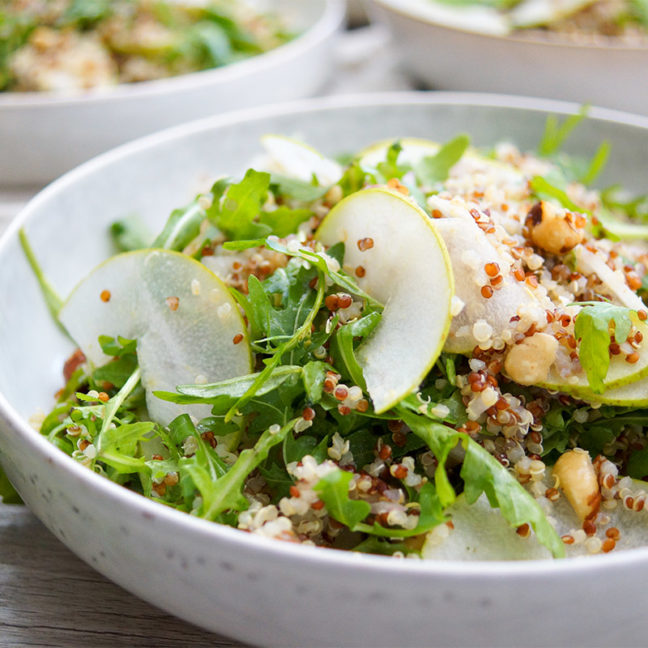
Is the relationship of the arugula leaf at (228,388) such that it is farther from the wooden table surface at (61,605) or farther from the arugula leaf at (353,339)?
the wooden table surface at (61,605)

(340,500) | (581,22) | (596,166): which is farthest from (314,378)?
(581,22)

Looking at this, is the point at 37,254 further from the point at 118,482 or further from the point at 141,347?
the point at 118,482

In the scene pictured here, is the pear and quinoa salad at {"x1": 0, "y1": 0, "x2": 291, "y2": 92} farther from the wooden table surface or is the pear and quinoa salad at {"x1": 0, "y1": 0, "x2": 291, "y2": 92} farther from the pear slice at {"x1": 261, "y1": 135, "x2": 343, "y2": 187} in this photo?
the wooden table surface

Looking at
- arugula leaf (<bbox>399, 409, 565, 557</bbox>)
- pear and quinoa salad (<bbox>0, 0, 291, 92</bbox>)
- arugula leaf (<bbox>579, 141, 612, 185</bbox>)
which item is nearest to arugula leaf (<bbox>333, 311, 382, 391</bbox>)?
arugula leaf (<bbox>399, 409, 565, 557</bbox>)

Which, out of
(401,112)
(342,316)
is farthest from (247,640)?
(401,112)

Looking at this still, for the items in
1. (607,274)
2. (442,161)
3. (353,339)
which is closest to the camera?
(353,339)

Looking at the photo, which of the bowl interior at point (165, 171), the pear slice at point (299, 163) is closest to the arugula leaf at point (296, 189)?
the pear slice at point (299, 163)

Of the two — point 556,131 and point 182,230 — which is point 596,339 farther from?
point 556,131
